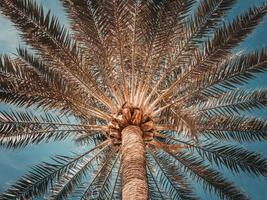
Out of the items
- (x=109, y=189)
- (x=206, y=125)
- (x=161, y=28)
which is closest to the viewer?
(x=161, y=28)

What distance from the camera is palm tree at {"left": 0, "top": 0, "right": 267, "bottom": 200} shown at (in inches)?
376

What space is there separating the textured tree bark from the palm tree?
0.12 m

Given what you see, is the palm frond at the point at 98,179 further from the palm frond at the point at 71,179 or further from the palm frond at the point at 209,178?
the palm frond at the point at 209,178

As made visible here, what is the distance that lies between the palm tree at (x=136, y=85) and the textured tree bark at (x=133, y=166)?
4.6 inches

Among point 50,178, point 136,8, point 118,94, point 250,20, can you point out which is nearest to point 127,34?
Answer: point 136,8

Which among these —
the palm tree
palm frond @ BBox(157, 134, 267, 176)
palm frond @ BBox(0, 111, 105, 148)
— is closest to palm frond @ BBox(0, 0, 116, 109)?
the palm tree

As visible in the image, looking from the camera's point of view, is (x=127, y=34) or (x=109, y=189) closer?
(x=127, y=34)

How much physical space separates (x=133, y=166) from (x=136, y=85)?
2.88m

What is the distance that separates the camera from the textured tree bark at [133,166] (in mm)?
7379

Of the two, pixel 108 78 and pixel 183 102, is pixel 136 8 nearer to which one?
pixel 108 78

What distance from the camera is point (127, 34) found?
33.0 ft

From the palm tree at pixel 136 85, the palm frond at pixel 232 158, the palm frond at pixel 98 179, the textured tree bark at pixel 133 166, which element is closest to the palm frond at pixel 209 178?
the palm tree at pixel 136 85

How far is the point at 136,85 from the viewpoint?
34.0ft

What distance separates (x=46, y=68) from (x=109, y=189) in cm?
361
